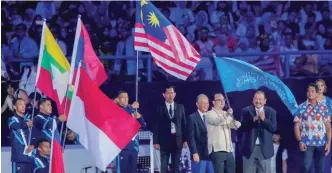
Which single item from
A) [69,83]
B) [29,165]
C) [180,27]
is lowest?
[29,165]

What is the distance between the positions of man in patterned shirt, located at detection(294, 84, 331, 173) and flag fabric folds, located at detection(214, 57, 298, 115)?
0.58m

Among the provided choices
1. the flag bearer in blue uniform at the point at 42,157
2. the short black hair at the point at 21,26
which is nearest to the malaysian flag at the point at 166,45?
the flag bearer in blue uniform at the point at 42,157

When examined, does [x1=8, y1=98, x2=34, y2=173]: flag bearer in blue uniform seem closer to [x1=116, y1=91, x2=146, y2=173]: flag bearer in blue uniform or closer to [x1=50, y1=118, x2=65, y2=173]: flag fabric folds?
[x1=50, y1=118, x2=65, y2=173]: flag fabric folds

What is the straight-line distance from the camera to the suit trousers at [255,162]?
1980 cm

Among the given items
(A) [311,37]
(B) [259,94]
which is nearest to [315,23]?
(A) [311,37]

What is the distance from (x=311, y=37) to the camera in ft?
75.2

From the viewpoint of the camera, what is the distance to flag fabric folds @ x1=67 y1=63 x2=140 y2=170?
1784 cm

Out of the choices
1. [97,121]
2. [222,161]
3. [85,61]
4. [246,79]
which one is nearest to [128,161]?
[222,161]

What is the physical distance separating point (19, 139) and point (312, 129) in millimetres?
4938

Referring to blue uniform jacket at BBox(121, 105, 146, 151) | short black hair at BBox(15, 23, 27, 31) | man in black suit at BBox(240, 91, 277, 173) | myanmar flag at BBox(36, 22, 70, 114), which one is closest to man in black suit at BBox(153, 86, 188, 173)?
blue uniform jacket at BBox(121, 105, 146, 151)

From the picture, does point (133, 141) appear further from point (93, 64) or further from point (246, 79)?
point (246, 79)

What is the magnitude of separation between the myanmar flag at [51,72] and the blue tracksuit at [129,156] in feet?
3.84

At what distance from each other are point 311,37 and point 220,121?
4.39m

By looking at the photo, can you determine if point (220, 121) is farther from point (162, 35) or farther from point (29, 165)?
point (29, 165)
